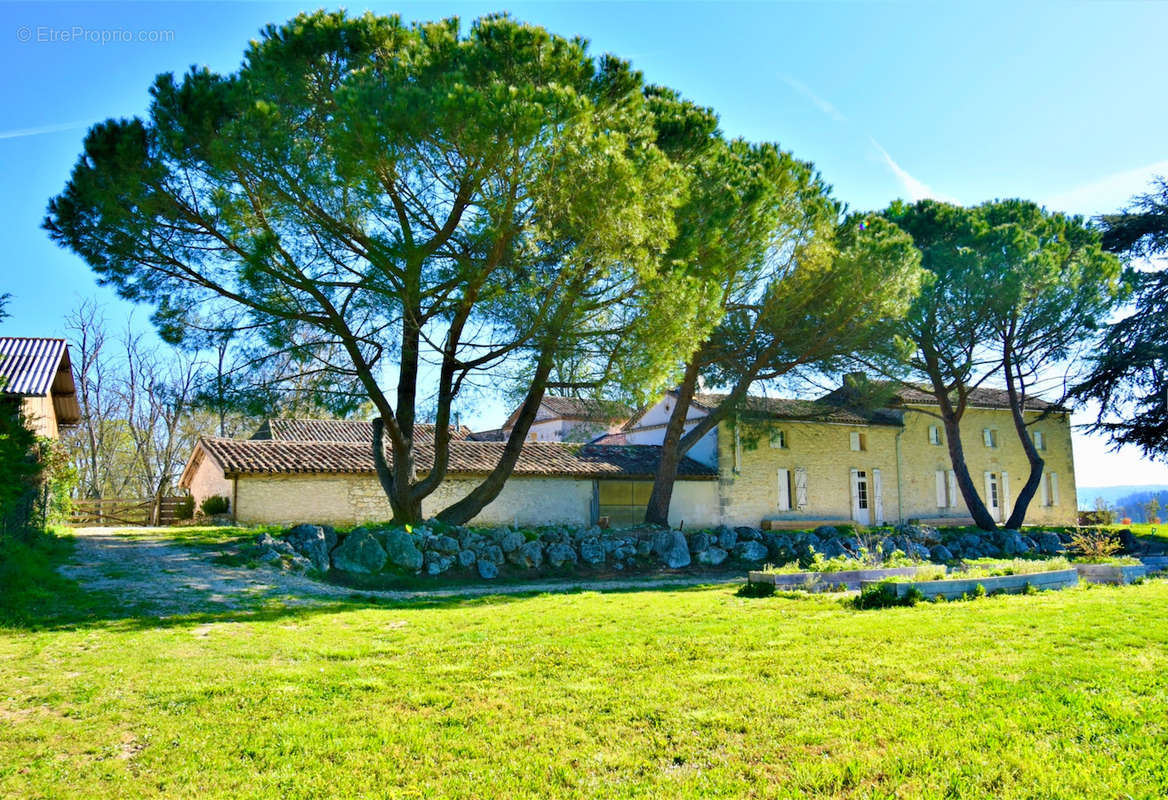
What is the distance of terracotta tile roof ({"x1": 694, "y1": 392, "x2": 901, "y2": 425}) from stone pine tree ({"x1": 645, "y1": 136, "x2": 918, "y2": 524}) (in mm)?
2835

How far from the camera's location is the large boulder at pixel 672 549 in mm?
16500

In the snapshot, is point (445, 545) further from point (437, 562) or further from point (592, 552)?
point (592, 552)

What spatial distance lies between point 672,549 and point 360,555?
21.2 feet

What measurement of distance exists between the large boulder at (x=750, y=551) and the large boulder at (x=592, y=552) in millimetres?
3320

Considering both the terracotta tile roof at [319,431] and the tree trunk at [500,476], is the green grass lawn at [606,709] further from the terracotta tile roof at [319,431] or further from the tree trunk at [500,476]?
the terracotta tile roof at [319,431]

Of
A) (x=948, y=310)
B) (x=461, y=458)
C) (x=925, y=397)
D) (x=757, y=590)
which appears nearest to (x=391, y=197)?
(x=757, y=590)

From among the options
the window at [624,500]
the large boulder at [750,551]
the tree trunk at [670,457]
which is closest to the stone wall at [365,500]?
the window at [624,500]

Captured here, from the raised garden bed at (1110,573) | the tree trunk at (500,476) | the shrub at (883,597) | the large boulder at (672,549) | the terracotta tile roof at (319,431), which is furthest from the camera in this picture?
the terracotta tile roof at (319,431)

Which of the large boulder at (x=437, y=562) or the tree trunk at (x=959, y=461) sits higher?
the tree trunk at (x=959, y=461)

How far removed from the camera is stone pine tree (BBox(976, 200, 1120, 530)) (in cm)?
2288

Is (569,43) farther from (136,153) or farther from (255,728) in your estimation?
(255,728)

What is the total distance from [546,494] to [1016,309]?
1500 cm

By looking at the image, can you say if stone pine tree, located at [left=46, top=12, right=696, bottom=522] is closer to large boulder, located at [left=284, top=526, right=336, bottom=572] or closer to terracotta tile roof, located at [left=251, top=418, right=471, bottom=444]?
large boulder, located at [left=284, top=526, right=336, bottom=572]

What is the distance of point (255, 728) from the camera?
4.68 metres
